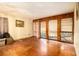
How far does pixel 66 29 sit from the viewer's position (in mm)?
5746

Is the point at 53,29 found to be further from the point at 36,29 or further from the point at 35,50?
the point at 35,50

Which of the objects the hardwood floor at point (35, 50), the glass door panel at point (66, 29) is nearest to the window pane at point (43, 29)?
the glass door panel at point (66, 29)

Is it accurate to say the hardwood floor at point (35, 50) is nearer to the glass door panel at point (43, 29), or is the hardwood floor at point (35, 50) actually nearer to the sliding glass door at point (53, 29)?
the sliding glass door at point (53, 29)

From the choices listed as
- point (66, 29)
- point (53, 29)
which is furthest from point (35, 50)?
point (53, 29)

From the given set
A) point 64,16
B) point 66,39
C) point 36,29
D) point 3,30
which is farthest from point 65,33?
point 3,30

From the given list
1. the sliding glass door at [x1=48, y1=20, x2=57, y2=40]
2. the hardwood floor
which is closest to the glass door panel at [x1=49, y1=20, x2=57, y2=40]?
the sliding glass door at [x1=48, y1=20, x2=57, y2=40]

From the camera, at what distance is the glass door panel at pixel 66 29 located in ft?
17.9

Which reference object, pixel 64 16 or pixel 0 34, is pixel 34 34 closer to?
pixel 64 16

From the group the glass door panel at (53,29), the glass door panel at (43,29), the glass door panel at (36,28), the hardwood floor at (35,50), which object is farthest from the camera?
the glass door panel at (36,28)

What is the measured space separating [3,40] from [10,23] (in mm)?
865

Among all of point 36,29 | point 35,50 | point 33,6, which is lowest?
point 35,50

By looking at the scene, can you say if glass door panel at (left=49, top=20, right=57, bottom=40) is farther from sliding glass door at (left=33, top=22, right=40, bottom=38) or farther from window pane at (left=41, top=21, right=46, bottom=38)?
sliding glass door at (left=33, top=22, right=40, bottom=38)

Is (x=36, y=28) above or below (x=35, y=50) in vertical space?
above

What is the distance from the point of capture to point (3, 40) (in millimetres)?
4254
